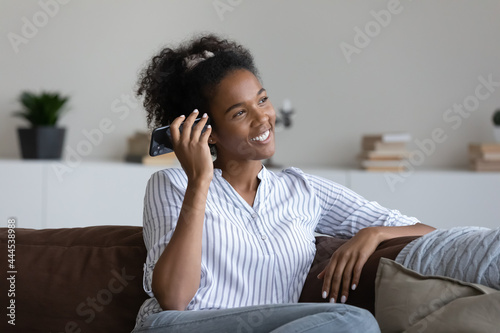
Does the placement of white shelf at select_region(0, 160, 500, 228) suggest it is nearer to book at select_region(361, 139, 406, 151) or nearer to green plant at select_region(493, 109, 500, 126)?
book at select_region(361, 139, 406, 151)

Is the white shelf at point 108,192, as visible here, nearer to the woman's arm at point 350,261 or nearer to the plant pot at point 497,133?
the plant pot at point 497,133

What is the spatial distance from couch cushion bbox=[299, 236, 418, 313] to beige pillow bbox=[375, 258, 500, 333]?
64 millimetres

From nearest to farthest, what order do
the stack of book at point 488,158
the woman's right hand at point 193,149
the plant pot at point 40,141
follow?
1. the woman's right hand at point 193,149
2. the stack of book at point 488,158
3. the plant pot at point 40,141

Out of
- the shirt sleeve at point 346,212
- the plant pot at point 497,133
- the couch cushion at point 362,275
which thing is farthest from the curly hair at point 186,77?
the plant pot at point 497,133

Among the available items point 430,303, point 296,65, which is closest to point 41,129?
point 296,65

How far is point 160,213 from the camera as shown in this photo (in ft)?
5.62

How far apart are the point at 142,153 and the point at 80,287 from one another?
2.04 meters

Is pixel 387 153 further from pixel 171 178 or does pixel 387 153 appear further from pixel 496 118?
pixel 171 178

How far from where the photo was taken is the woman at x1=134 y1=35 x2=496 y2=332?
1.50 meters

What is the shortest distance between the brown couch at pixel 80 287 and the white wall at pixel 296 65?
2194 mm

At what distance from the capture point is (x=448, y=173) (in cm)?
353

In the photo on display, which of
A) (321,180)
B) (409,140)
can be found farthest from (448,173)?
(321,180)

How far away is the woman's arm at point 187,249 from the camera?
1582mm

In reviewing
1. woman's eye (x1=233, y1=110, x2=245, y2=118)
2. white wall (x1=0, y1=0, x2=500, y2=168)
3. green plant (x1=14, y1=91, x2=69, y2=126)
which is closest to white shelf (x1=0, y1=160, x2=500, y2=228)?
green plant (x1=14, y1=91, x2=69, y2=126)
